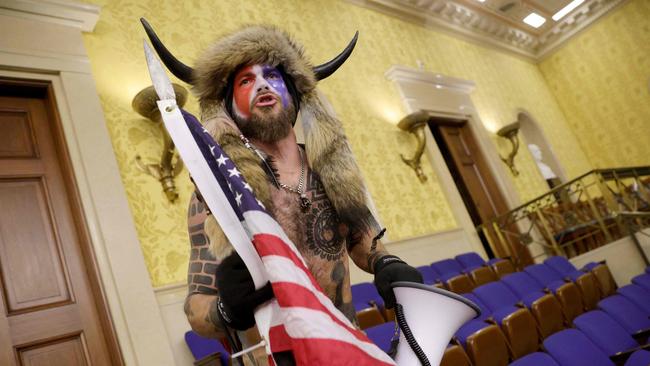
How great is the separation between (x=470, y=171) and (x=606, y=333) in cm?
527

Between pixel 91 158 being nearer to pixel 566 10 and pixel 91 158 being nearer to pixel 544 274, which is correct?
pixel 544 274

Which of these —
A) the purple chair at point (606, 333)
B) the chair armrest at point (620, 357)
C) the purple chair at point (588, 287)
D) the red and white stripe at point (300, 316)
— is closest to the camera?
the red and white stripe at point (300, 316)

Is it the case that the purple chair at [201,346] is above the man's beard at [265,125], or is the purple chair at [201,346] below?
below

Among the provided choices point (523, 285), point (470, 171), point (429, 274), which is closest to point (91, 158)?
point (429, 274)

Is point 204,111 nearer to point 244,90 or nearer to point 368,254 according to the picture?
point 244,90

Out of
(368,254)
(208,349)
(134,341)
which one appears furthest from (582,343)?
(134,341)

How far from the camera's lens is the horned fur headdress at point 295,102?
106 centimetres

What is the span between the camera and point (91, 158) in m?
3.28

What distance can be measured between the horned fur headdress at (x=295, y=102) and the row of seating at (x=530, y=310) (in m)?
1.47

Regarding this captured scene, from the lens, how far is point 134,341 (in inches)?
116

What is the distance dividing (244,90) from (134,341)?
242 centimetres

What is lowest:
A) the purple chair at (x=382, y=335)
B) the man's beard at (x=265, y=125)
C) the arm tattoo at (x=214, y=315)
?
the purple chair at (x=382, y=335)

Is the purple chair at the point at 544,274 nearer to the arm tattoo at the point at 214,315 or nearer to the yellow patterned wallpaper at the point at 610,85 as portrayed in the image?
the arm tattoo at the point at 214,315

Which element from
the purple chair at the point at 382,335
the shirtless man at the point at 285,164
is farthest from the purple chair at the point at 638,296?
the shirtless man at the point at 285,164
